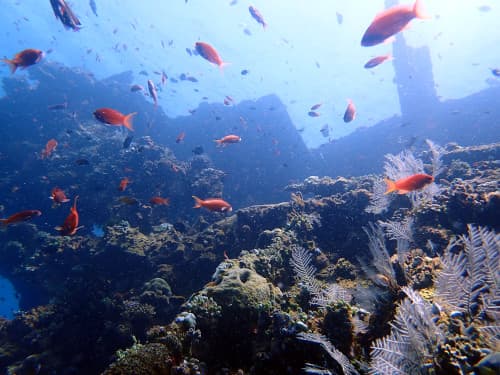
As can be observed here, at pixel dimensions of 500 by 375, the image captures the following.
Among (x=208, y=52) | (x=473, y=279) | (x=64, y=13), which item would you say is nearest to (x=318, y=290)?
(x=473, y=279)

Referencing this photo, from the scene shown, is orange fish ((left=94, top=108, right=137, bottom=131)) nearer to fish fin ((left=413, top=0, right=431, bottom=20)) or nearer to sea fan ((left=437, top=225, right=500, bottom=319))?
fish fin ((left=413, top=0, right=431, bottom=20))

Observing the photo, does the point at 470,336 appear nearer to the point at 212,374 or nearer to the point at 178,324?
the point at 212,374

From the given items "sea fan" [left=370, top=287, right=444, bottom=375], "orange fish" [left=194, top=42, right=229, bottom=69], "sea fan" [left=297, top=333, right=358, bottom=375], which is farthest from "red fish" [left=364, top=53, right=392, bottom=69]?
"sea fan" [left=297, top=333, right=358, bottom=375]

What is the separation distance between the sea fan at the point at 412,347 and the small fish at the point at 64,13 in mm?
6148

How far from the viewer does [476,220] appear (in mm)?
5523

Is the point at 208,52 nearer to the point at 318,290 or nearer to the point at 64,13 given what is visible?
the point at 64,13

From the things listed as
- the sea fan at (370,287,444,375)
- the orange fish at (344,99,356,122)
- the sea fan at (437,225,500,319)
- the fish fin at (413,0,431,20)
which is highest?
the orange fish at (344,99,356,122)

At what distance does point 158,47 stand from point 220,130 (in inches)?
1834

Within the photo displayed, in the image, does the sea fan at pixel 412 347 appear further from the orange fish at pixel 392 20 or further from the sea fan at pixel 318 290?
the orange fish at pixel 392 20

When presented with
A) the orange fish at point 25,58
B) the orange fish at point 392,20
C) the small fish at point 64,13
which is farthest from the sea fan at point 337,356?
the orange fish at point 25,58

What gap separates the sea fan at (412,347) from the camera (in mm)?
2160

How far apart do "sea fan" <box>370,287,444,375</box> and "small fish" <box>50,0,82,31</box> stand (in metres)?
6.15

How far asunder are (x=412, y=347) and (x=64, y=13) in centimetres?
647

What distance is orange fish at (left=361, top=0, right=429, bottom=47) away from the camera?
3.60 meters
